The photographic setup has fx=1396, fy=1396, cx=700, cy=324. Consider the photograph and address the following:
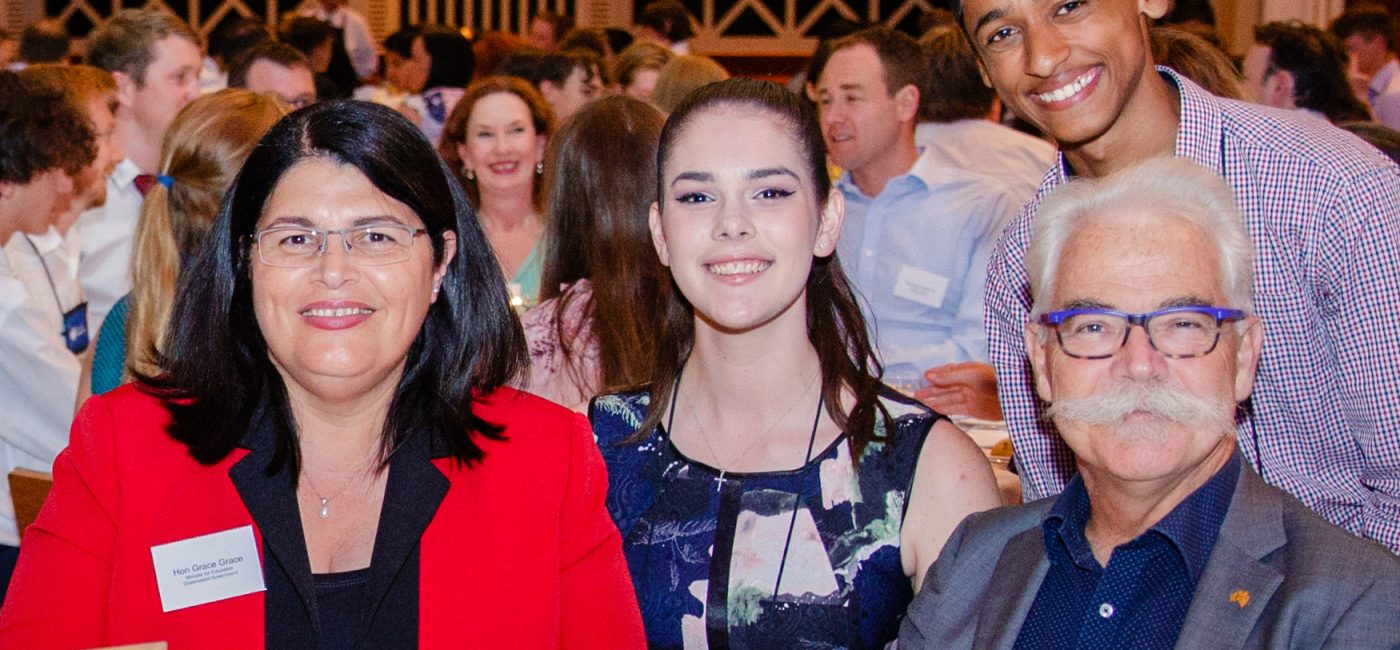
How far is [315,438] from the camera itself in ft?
7.07

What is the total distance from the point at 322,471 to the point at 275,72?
451 cm

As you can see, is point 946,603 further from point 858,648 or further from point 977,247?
point 977,247

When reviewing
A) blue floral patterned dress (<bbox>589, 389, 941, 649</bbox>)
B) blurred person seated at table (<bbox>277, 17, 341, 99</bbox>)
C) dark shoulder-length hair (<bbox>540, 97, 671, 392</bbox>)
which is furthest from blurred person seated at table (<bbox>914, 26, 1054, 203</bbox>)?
blurred person seated at table (<bbox>277, 17, 341, 99</bbox>)

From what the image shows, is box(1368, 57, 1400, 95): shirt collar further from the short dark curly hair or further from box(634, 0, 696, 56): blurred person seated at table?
the short dark curly hair

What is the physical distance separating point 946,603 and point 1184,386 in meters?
0.46

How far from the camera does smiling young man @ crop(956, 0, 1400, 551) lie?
2020 millimetres

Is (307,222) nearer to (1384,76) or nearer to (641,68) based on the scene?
(641,68)

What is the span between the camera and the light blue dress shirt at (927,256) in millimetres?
4824

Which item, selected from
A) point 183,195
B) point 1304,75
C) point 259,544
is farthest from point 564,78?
point 259,544

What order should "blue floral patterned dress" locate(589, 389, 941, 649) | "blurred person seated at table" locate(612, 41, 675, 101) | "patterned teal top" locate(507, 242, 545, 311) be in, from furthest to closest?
"blurred person seated at table" locate(612, 41, 675, 101) → "patterned teal top" locate(507, 242, 545, 311) → "blue floral patterned dress" locate(589, 389, 941, 649)

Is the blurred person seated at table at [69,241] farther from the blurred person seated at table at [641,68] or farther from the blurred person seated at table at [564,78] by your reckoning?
the blurred person seated at table at [641,68]

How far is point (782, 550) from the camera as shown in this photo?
2.22m

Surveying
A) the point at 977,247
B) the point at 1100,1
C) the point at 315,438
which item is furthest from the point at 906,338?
the point at 315,438

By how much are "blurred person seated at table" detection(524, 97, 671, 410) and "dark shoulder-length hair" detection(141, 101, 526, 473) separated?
705 mm
